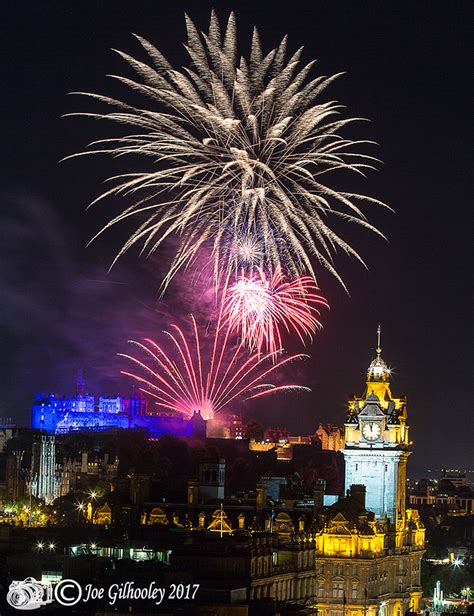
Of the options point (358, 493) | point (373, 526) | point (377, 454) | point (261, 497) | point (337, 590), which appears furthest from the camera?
point (377, 454)

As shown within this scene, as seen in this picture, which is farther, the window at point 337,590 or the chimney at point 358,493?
the chimney at point 358,493

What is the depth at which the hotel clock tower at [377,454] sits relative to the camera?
135 m

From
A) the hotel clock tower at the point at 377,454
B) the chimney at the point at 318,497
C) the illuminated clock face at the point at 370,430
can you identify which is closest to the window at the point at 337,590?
the chimney at the point at 318,497

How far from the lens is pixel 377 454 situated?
135 metres

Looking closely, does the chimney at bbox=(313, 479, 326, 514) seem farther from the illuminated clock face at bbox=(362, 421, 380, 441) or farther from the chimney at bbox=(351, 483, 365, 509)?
the illuminated clock face at bbox=(362, 421, 380, 441)

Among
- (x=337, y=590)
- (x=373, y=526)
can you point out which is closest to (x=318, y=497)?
(x=373, y=526)

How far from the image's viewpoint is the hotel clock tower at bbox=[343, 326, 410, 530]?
134875mm

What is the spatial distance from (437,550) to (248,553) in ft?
273

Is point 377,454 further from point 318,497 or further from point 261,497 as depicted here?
point 261,497

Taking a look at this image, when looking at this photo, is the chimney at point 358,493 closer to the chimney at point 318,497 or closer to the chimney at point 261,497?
the chimney at point 318,497

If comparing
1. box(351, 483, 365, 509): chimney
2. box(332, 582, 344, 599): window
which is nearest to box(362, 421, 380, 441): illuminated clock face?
box(351, 483, 365, 509): chimney

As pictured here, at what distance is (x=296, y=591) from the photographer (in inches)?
4210

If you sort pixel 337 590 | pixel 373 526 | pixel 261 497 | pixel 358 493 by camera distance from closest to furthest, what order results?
pixel 337 590 < pixel 261 497 < pixel 373 526 < pixel 358 493

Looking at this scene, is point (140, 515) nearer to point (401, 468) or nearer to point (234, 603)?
point (401, 468)
